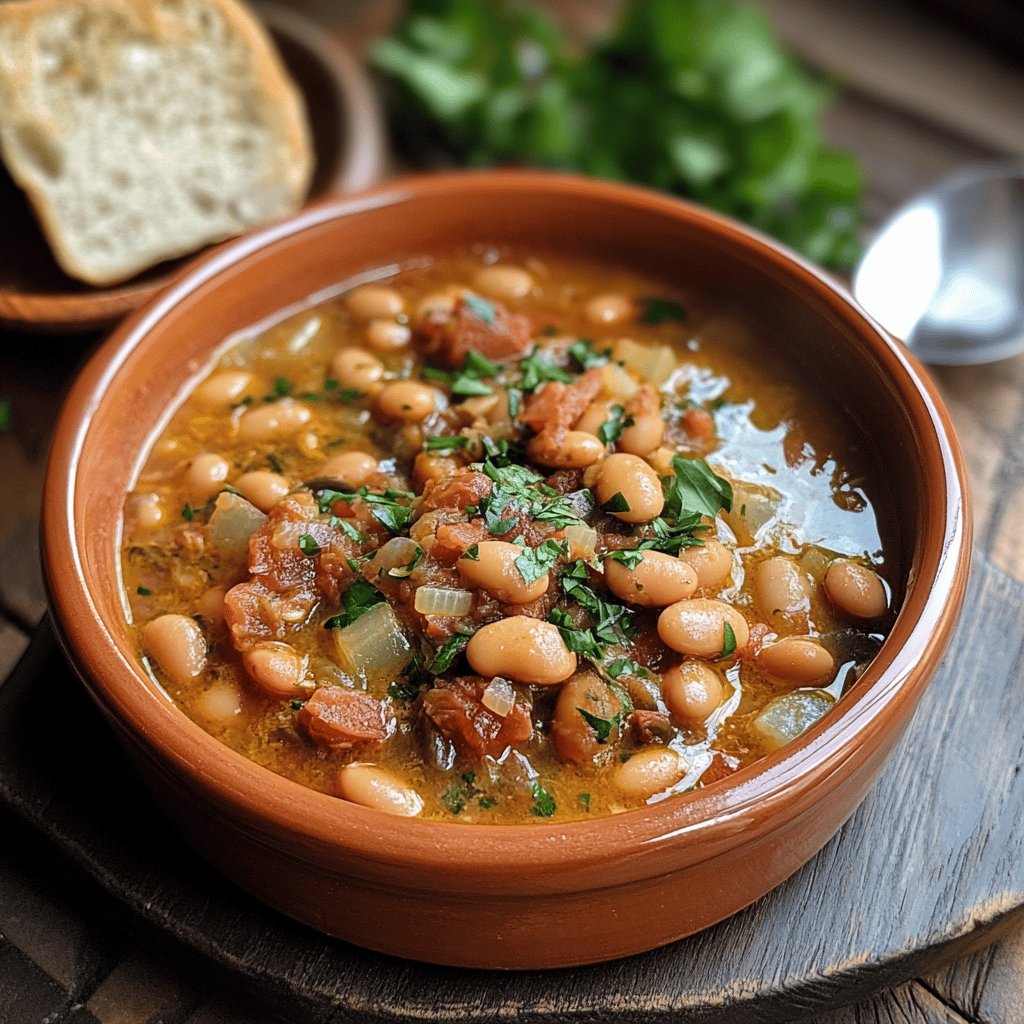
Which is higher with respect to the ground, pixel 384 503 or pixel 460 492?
pixel 460 492

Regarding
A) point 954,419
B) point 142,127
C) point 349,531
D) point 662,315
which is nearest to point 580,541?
point 349,531

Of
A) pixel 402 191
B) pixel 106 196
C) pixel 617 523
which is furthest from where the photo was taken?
pixel 106 196

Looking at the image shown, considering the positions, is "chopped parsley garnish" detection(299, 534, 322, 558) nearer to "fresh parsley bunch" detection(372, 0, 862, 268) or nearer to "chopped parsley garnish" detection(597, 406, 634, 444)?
"chopped parsley garnish" detection(597, 406, 634, 444)

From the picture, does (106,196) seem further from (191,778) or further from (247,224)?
(191,778)

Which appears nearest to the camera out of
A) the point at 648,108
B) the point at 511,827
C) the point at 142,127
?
the point at 511,827

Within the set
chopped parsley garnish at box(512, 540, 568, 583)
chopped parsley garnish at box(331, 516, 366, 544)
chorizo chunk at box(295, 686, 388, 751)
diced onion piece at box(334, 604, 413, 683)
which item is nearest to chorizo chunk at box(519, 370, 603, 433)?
chopped parsley garnish at box(512, 540, 568, 583)

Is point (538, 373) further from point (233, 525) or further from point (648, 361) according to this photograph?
point (233, 525)

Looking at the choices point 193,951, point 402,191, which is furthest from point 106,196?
point 193,951
